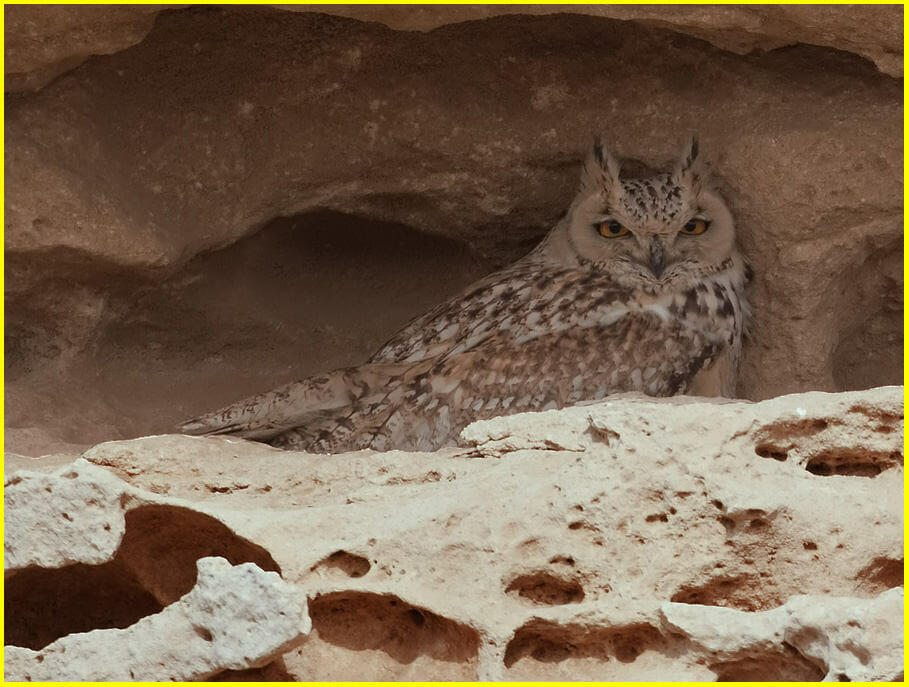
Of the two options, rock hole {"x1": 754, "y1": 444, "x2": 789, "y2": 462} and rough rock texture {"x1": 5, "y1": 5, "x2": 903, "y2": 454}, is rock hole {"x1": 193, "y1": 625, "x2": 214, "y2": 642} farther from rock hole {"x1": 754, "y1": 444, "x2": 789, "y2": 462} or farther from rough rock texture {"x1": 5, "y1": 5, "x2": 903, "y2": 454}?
rough rock texture {"x1": 5, "y1": 5, "x2": 903, "y2": 454}

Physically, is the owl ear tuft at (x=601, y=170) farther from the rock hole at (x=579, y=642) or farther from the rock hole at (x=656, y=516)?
the rock hole at (x=579, y=642)

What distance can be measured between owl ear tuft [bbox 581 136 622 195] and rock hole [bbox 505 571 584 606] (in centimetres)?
165

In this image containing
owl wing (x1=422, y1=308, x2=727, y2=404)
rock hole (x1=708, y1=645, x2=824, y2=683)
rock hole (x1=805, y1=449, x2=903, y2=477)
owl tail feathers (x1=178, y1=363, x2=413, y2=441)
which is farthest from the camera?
owl wing (x1=422, y1=308, x2=727, y2=404)

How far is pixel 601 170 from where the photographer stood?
3.65 m

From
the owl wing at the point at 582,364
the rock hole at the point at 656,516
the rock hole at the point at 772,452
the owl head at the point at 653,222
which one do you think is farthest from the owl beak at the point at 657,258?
the rock hole at the point at 656,516

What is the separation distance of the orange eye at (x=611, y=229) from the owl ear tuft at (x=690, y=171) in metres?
0.21

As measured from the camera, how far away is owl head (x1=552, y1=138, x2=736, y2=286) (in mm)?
3633

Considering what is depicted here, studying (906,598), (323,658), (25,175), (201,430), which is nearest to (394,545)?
(323,658)

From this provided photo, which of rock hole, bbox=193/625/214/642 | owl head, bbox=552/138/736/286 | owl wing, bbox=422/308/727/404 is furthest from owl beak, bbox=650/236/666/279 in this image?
rock hole, bbox=193/625/214/642

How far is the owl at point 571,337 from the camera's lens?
346 cm

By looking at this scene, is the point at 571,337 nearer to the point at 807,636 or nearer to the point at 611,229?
the point at 611,229

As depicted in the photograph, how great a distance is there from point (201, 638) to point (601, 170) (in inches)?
79.6

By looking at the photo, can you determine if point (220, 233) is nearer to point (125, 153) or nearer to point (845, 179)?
point (125, 153)

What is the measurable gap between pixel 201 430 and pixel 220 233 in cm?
68
